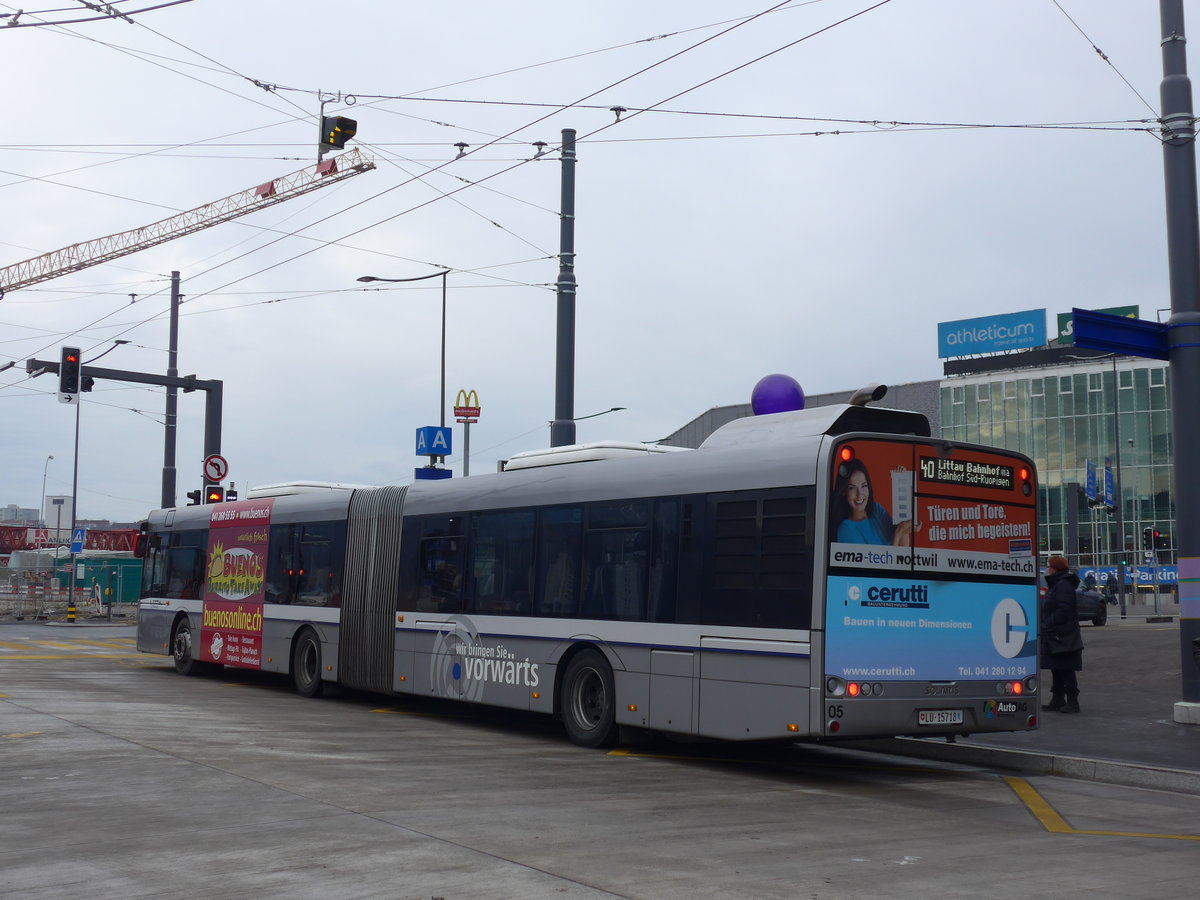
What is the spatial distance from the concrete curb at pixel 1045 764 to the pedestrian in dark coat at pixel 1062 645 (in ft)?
9.73

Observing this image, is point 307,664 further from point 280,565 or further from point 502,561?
point 502,561

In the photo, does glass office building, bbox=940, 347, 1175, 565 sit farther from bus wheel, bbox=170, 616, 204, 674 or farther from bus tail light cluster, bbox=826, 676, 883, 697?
bus tail light cluster, bbox=826, 676, 883, 697

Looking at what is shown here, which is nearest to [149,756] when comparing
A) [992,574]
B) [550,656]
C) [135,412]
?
[550,656]

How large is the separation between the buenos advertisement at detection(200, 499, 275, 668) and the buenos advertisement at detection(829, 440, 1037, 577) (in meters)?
11.9

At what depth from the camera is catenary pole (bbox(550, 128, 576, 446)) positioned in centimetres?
1912

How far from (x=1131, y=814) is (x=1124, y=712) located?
6301 millimetres

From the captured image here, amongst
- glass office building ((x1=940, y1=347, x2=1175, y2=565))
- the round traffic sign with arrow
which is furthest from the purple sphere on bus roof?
glass office building ((x1=940, y1=347, x2=1175, y2=565))

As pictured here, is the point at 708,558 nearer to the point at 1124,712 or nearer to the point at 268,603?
the point at 1124,712

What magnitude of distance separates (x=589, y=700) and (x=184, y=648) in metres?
11.4

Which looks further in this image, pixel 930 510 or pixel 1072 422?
pixel 1072 422

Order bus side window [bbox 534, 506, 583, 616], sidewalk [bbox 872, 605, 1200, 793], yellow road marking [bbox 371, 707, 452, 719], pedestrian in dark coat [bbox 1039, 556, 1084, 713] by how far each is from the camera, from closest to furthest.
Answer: sidewalk [bbox 872, 605, 1200, 793] → bus side window [bbox 534, 506, 583, 616] → pedestrian in dark coat [bbox 1039, 556, 1084, 713] → yellow road marking [bbox 371, 707, 452, 719]

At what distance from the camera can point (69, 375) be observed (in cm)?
2916

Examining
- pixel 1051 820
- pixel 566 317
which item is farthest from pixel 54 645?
pixel 1051 820

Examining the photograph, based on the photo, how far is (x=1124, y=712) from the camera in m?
15.4
